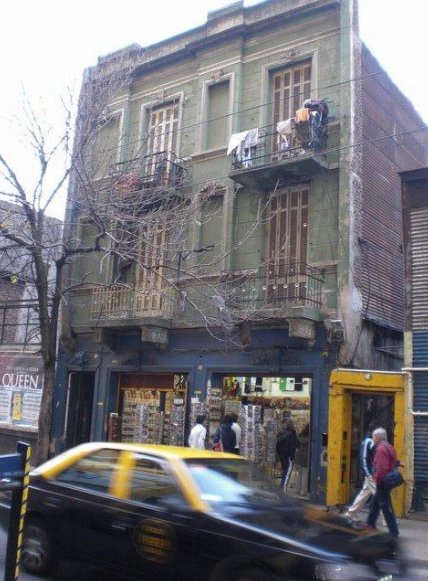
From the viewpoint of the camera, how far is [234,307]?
15633 millimetres

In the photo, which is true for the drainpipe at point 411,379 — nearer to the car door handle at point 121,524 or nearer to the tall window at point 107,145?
the car door handle at point 121,524

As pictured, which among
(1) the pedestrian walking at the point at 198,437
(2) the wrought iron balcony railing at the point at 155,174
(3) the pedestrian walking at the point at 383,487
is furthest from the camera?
(2) the wrought iron balcony railing at the point at 155,174

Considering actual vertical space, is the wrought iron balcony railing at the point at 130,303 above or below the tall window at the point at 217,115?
below

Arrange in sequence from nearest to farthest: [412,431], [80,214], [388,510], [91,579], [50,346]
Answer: [91,579], [388,510], [412,431], [50,346], [80,214]

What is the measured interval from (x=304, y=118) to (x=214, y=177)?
3094 mm

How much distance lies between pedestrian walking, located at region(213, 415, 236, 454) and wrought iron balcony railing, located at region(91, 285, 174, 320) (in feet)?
11.5

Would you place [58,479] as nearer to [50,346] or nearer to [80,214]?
[50,346]

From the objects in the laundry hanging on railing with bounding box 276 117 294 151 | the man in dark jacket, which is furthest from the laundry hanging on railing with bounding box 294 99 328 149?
the man in dark jacket

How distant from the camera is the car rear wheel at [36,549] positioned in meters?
6.46

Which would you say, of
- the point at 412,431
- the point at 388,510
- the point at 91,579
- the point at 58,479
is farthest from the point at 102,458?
the point at 412,431

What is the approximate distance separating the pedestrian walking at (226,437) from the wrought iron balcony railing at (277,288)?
2.67m

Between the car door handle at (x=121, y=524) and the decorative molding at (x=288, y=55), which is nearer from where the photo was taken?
the car door handle at (x=121, y=524)

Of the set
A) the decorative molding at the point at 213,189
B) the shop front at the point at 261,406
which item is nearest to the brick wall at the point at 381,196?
the shop front at the point at 261,406

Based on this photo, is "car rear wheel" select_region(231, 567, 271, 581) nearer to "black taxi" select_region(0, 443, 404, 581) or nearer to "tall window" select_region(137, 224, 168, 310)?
"black taxi" select_region(0, 443, 404, 581)
